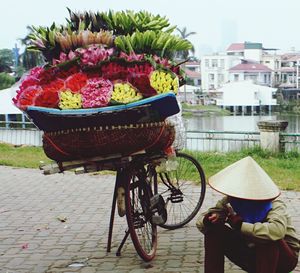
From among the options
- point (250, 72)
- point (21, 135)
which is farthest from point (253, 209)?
point (250, 72)

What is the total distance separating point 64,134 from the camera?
4.07m

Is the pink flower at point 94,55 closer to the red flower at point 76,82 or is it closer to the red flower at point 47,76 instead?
the red flower at point 76,82

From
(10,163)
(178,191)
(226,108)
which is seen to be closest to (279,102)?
(226,108)

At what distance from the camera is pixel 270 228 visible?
3.19 meters

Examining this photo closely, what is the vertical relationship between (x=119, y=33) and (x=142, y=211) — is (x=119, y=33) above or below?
above

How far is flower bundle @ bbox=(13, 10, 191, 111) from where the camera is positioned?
13.2 ft

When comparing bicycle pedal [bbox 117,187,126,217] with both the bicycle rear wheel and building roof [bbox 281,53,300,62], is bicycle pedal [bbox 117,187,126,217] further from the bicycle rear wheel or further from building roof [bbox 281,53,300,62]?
building roof [bbox 281,53,300,62]

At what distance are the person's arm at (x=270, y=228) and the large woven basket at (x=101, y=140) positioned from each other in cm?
121

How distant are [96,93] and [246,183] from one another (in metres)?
1.34

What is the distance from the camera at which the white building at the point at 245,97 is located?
43906 millimetres

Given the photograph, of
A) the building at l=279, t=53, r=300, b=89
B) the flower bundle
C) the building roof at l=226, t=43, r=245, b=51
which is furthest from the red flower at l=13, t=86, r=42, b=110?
the building roof at l=226, t=43, r=245, b=51

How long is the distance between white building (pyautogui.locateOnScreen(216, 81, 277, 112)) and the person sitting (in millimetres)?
39385

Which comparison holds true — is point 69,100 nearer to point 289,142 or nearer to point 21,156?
point 289,142

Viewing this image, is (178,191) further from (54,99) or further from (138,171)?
(54,99)
